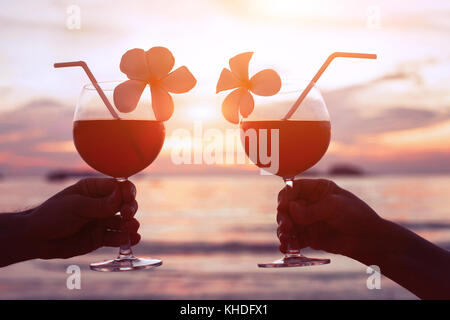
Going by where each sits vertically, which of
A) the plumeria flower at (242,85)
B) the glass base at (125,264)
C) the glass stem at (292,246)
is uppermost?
the plumeria flower at (242,85)

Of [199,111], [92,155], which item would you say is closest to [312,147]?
[199,111]

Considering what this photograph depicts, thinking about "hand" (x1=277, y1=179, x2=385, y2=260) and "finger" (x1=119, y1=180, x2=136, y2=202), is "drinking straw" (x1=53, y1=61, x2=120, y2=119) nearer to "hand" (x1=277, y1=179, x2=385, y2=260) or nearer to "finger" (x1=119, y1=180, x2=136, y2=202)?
"finger" (x1=119, y1=180, x2=136, y2=202)

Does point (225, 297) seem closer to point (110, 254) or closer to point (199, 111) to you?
point (110, 254)

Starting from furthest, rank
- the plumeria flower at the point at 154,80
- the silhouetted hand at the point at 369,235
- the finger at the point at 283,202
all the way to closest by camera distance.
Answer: the finger at the point at 283,202 → the silhouetted hand at the point at 369,235 → the plumeria flower at the point at 154,80

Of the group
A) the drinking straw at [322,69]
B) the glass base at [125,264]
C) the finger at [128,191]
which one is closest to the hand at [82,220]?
the finger at [128,191]

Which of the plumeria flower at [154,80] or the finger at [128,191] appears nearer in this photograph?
the plumeria flower at [154,80]

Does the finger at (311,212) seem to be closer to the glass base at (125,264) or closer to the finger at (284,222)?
the finger at (284,222)

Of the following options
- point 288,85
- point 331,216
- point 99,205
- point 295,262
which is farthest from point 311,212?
point 99,205
